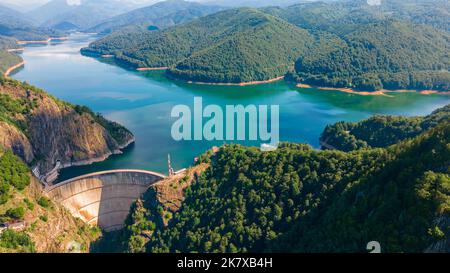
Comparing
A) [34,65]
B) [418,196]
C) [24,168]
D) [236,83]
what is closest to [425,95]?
[236,83]

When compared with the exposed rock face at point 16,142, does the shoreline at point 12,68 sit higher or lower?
higher

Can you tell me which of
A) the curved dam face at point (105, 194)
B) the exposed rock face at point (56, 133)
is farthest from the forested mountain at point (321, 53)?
the curved dam face at point (105, 194)

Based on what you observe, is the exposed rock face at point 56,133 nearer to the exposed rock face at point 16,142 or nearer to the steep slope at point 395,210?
the exposed rock face at point 16,142

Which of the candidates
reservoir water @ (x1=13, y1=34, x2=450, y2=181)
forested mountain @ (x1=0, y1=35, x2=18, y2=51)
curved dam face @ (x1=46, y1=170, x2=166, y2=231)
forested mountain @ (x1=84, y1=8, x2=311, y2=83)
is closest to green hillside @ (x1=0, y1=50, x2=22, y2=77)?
reservoir water @ (x1=13, y1=34, x2=450, y2=181)

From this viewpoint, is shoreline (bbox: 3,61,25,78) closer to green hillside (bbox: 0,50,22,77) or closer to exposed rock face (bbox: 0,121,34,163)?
green hillside (bbox: 0,50,22,77)

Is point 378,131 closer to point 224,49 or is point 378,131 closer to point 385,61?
point 385,61
